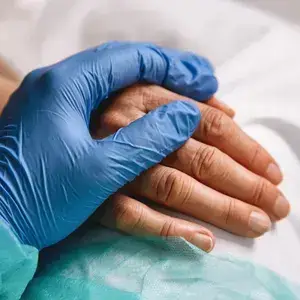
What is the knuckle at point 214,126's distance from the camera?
0.85 meters

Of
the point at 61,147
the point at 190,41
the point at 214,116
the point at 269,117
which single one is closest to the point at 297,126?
the point at 269,117

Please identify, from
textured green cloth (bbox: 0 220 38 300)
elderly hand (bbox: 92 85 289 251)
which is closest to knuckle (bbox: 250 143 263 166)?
elderly hand (bbox: 92 85 289 251)

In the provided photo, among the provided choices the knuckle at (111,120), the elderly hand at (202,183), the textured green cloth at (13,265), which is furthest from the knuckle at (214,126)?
the textured green cloth at (13,265)

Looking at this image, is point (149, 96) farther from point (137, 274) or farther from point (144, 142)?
point (137, 274)

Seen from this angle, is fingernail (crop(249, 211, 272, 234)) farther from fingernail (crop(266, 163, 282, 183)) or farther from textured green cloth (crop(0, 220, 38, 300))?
textured green cloth (crop(0, 220, 38, 300))

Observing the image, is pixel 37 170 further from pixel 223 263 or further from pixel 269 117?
pixel 269 117

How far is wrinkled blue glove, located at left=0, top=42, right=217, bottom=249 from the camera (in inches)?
28.6

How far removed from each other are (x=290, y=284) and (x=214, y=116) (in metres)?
0.25

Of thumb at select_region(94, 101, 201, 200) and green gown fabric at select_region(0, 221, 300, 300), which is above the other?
thumb at select_region(94, 101, 201, 200)

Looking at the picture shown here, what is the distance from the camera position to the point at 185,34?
108 centimetres

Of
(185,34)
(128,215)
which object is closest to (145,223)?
(128,215)

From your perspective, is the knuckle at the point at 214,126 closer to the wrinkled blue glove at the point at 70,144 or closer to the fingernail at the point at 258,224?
the wrinkled blue glove at the point at 70,144

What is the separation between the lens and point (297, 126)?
0.92m

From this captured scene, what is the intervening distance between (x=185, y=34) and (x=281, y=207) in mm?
404
